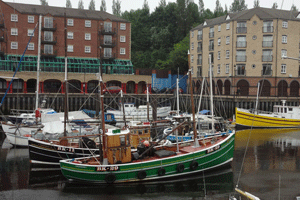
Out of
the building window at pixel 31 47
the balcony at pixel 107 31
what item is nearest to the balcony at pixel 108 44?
the balcony at pixel 107 31

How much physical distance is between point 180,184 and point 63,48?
54.7 meters

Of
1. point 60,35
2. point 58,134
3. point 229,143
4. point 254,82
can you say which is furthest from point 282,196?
point 60,35

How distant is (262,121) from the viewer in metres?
44.3

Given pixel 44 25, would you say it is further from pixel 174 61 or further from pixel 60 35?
pixel 174 61

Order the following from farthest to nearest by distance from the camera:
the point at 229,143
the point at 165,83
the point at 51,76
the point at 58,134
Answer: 1. the point at 165,83
2. the point at 51,76
3. the point at 58,134
4. the point at 229,143

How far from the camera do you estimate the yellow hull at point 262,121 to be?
43.7 meters

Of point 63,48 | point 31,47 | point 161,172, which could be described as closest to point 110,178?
point 161,172

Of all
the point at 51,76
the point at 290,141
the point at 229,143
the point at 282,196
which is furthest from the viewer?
the point at 51,76

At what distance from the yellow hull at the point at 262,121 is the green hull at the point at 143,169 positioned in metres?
23.3

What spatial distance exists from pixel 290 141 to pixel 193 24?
67444 mm

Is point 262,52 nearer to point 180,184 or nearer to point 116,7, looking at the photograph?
point 180,184

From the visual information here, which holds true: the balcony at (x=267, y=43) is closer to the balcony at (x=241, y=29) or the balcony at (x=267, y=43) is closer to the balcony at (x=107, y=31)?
the balcony at (x=241, y=29)

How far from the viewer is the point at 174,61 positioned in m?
85.0

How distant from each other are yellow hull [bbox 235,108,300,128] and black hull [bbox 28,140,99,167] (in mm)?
26246
